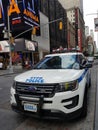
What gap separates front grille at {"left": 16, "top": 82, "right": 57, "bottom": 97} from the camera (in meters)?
4.70

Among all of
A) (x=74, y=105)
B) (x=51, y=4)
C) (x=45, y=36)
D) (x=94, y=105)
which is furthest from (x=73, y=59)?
(x=51, y=4)

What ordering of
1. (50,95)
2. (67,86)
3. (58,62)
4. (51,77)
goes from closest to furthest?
(50,95)
(67,86)
(51,77)
(58,62)

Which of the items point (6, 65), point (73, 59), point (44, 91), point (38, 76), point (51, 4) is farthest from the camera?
point (51, 4)

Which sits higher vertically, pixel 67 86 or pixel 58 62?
pixel 58 62

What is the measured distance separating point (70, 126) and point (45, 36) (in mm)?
42168

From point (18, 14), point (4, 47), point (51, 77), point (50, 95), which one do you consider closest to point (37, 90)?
point (50, 95)

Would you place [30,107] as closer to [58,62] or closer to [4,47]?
[58,62]

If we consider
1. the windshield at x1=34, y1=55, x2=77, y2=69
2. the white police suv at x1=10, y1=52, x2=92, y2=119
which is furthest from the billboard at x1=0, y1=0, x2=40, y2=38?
the white police suv at x1=10, y1=52, x2=92, y2=119

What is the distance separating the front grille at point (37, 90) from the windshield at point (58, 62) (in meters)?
1.56

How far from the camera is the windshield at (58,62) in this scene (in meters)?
6.30

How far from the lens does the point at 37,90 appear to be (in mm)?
4773

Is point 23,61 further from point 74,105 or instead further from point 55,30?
point 74,105

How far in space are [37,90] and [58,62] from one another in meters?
1.98

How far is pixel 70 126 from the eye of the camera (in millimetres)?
4984
